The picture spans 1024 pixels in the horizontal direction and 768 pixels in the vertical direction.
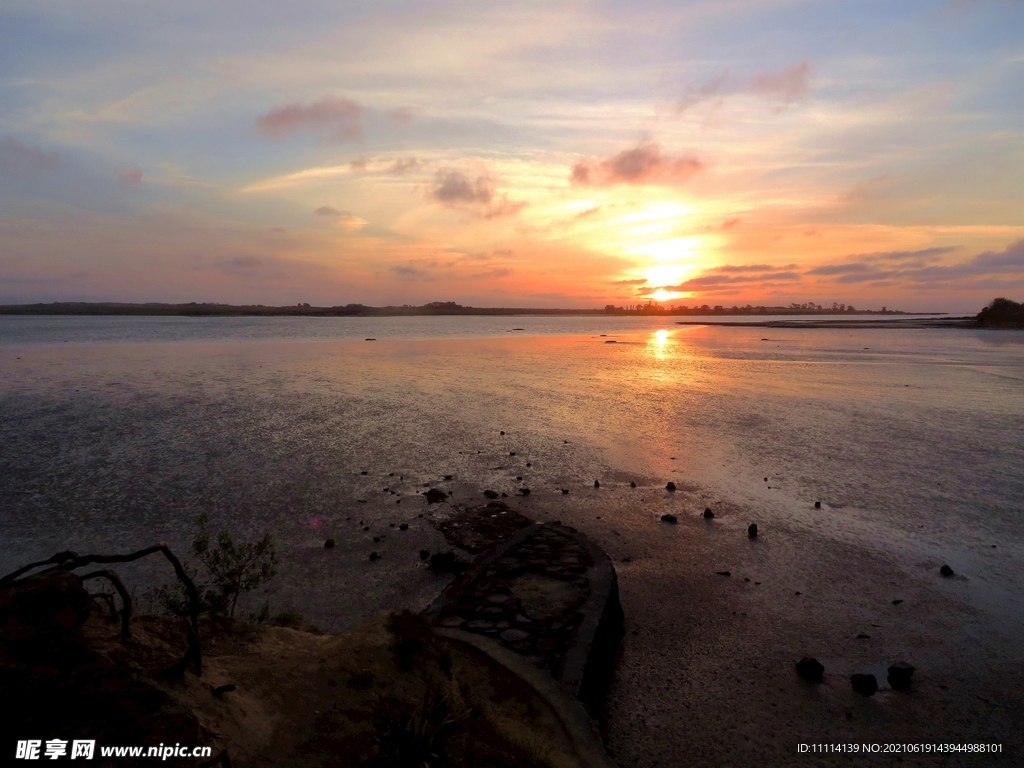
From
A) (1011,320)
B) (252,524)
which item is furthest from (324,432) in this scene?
(1011,320)

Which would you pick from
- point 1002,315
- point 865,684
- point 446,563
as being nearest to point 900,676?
point 865,684

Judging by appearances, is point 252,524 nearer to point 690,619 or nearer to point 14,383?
point 690,619

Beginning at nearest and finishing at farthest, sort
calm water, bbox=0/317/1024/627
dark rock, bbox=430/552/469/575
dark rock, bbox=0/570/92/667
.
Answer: dark rock, bbox=0/570/92/667
dark rock, bbox=430/552/469/575
calm water, bbox=0/317/1024/627

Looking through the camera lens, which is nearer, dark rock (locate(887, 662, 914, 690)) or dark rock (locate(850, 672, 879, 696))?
dark rock (locate(850, 672, 879, 696))

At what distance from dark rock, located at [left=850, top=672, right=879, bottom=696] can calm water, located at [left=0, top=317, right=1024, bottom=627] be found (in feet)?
9.39

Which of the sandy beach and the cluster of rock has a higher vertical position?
the cluster of rock

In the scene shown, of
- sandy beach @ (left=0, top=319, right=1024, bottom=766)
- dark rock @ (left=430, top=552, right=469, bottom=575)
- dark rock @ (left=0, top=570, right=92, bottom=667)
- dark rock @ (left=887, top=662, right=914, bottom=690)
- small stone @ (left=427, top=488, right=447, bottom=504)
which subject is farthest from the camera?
small stone @ (left=427, top=488, right=447, bottom=504)

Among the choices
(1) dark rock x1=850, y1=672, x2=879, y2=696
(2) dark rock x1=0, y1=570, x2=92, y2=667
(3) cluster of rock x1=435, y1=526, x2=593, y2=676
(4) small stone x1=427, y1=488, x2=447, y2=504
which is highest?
(2) dark rock x1=0, y1=570, x2=92, y2=667

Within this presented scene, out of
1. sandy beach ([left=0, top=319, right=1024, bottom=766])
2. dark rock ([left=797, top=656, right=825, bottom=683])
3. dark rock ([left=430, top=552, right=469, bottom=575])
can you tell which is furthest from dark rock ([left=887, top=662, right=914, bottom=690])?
dark rock ([left=430, top=552, right=469, bottom=575])

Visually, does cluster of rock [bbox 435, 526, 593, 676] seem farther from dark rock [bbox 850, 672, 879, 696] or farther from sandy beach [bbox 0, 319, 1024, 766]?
dark rock [bbox 850, 672, 879, 696]

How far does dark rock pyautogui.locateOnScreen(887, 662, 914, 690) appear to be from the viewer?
226 inches

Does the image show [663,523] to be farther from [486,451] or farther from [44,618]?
[44,618]

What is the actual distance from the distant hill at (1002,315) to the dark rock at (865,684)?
10094cm

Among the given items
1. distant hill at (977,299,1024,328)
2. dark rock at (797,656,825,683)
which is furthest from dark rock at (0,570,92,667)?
distant hill at (977,299,1024,328)
